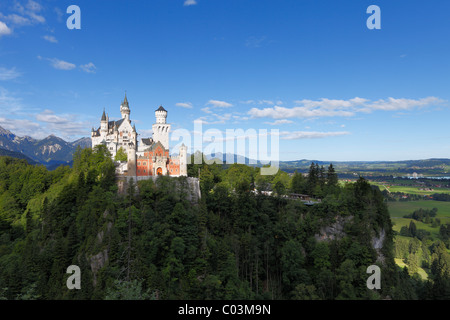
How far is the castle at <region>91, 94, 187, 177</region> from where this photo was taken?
47.8 meters

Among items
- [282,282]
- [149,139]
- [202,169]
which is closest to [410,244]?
[282,282]

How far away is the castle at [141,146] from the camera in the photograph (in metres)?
47.8

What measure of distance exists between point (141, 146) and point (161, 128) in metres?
5.67

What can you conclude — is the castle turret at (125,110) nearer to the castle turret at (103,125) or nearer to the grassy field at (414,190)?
the castle turret at (103,125)

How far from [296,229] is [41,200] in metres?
45.5

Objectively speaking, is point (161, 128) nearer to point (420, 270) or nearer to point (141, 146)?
point (141, 146)

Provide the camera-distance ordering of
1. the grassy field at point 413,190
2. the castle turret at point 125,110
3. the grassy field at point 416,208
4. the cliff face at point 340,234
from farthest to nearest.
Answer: the grassy field at point 413,190, the grassy field at point 416,208, the castle turret at point 125,110, the cliff face at point 340,234

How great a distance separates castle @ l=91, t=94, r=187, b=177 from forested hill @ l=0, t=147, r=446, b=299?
461 centimetres

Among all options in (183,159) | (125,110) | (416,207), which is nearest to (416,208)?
(416,207)

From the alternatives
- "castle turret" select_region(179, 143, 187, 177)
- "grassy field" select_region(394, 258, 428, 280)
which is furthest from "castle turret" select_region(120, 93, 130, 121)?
"grassy field" select_region(394, 258, 428, 280)

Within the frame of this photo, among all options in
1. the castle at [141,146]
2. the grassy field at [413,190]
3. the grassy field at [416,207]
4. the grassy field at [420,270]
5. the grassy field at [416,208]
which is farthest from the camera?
the grassy field at [413,190]

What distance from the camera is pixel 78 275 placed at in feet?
100

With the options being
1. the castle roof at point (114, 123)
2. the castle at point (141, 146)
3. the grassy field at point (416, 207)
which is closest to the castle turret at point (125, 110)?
the castle at point (141, 146)

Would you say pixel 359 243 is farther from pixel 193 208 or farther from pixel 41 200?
pixel 41 200
